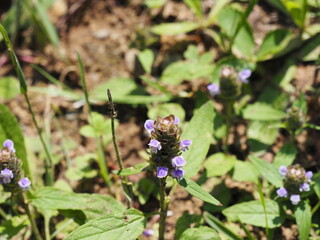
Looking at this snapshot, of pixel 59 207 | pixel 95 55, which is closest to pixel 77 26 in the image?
pixel 95 55

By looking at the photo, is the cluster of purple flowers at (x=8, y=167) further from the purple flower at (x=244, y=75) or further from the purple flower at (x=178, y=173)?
the purple flower at (x=244, y=75)

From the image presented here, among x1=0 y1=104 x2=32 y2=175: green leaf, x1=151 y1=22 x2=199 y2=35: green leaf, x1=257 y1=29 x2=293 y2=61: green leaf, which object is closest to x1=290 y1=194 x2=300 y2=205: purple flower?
x1=257 y1=29 x2=293 y2=61: green leaf

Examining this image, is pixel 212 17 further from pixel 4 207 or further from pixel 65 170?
pixel 4 207

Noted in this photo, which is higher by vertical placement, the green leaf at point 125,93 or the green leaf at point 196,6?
the green leaf at point 196,6

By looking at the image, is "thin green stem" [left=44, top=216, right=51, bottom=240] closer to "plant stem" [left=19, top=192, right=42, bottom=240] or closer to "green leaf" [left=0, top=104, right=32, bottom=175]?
"plant stem" [left=19, top=192, right=42, bottom=240]

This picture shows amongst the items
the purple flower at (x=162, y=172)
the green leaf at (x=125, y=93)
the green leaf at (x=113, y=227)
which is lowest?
the green leaf at (x=113, y=227)

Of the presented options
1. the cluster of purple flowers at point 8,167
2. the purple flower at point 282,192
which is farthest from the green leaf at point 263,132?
the cluster of purple flowers at point 8,167
